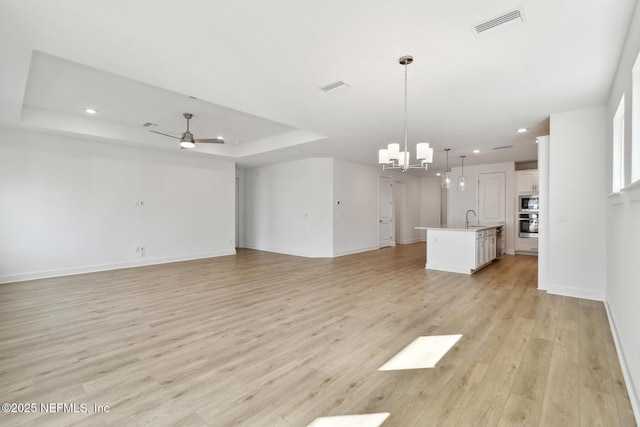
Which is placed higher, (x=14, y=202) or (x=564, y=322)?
(x=14, y=202)

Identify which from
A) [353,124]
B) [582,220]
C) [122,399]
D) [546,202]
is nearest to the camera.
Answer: [122,399]

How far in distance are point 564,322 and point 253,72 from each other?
4472 millimetres

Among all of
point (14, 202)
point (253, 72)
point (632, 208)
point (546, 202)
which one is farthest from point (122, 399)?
point (546, 202)

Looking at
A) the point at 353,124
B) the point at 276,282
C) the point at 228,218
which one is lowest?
the point at 276,282

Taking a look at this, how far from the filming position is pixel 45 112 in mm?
4977

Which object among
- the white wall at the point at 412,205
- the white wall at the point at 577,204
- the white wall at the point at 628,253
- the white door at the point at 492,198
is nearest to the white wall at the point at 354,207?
the white wall at the point at 412,205

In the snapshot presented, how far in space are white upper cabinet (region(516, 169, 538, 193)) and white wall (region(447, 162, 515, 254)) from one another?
154 mm

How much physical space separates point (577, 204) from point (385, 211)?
595 cm

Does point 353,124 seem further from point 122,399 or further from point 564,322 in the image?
point 122,399

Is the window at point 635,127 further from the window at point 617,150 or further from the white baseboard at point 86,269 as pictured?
the white baseboard at point 86,269

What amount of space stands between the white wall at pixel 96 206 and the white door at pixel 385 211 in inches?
205

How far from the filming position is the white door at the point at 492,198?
8.48 metres

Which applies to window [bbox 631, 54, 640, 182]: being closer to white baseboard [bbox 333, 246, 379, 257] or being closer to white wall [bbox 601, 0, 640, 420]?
white wall [bbox 601, 0, 640, 420]

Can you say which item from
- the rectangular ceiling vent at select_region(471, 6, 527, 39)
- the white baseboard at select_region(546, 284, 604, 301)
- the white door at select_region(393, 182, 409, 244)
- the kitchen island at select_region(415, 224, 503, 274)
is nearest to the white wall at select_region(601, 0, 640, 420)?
the rectangular ceiling vent at select_region(471, 6, 527, 39)
